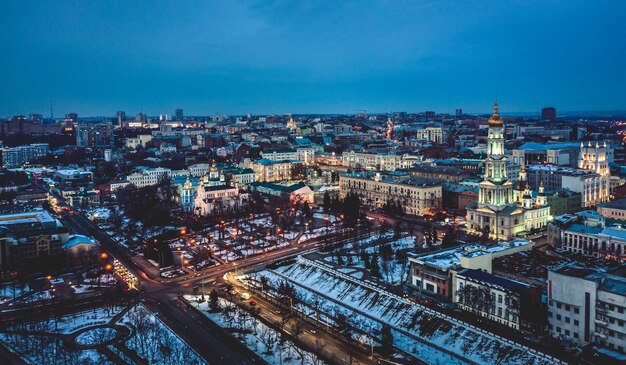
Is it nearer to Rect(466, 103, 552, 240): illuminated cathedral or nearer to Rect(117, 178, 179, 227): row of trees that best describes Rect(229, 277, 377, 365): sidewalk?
Rect(466, 103, 552, 240): illuminated cathedral

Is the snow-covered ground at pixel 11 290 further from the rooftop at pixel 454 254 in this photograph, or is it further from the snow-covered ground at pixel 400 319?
the rooftop at pixel 454 254

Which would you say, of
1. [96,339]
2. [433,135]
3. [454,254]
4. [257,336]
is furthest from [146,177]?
[433,135]

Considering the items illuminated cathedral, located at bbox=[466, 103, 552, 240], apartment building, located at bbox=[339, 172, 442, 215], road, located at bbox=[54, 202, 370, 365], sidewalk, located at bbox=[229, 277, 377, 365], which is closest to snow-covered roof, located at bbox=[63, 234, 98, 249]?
road, located at bbox=[54, 202, 370, 365]

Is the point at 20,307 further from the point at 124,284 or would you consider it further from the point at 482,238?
the point at 482,238

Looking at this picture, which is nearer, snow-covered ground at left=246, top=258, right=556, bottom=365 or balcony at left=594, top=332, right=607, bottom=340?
balcony at left=594, top=332, right=607, bottom=340

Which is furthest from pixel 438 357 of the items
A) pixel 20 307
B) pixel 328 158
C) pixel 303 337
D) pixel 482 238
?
pixel 328 158
